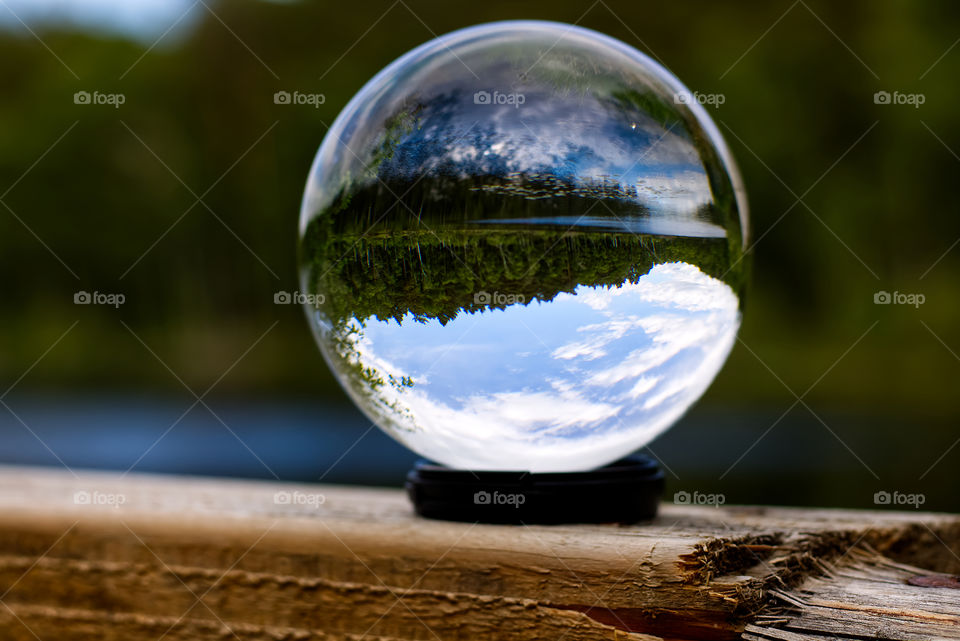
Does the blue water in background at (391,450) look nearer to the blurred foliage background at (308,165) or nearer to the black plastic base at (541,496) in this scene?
the blurred foliage background at (308,165)

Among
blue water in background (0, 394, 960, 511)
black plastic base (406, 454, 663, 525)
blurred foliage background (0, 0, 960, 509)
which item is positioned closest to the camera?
black plastic base (406, 454, 663, 525)

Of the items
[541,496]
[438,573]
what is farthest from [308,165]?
[438,573]

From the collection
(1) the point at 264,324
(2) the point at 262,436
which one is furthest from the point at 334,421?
(1) the point at 264,324

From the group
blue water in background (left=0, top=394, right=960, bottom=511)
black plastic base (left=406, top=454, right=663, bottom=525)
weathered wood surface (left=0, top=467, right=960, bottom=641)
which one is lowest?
blue water in background (left=0, top=394, right=960, bottom=511)

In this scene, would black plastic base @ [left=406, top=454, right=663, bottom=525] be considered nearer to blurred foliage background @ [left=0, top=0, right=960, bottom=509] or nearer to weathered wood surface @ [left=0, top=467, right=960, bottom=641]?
weathered wood surface @ [left=0, top=467, right=960, bottom=641]

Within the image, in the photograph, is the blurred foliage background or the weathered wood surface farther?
the blurred foliage background

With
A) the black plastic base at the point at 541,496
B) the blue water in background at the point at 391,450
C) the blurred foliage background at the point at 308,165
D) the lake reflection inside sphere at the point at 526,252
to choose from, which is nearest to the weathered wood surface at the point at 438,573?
the black plastic base at the point at 541,496

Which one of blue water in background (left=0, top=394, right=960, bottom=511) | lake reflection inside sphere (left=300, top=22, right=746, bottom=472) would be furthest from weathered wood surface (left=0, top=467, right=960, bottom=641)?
blue water in background (left=0, top=394, right=960, bottom=511)

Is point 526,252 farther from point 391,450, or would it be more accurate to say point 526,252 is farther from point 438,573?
point 391,450
